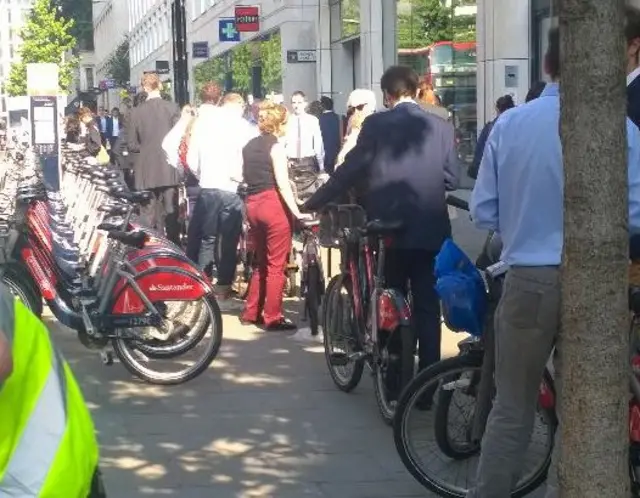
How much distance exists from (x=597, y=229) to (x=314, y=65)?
99.3 feet

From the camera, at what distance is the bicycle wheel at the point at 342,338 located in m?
6.75

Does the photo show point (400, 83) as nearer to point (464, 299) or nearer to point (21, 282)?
point (464, 299)

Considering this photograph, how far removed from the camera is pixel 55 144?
1691 cm

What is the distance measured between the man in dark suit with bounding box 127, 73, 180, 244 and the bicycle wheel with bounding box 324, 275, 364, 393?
5355 millimetres

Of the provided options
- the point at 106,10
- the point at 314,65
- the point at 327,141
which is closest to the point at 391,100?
the point at 327,141

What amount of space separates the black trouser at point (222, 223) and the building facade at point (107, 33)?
64758mm

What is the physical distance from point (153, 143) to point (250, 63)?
25548mm

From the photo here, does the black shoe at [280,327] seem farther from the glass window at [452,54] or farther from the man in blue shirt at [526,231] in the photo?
the glass window at [452,54]

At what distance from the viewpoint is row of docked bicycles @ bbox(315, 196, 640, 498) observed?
4.66m

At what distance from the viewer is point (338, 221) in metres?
6.71

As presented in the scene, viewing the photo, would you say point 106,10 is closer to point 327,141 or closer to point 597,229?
point 327,141

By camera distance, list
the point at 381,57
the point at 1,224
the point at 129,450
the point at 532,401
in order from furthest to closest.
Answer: the point at 381,57, the point at 1,224, the point at 129,450, the point at 532,401

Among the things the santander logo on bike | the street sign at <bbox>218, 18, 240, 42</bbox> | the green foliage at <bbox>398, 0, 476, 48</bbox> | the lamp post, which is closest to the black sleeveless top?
the santander logo on bike

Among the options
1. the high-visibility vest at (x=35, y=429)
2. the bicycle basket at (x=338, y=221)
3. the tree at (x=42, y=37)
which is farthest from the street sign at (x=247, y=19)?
the tree at (x=42, y=37)
